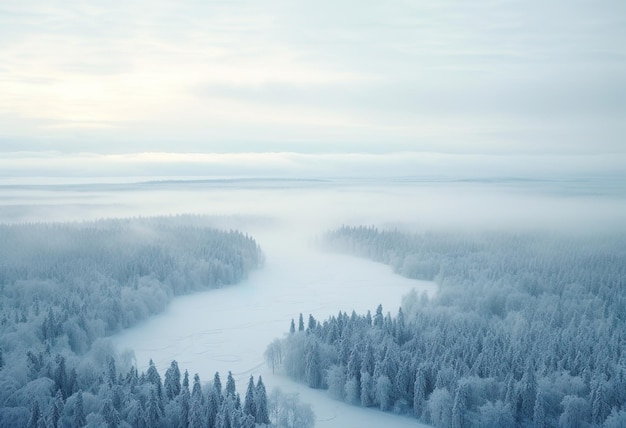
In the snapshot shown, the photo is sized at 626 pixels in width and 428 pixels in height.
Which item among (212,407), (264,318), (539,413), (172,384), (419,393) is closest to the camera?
(212,407)

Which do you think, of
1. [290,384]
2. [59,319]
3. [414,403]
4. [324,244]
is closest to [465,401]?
[414,403]

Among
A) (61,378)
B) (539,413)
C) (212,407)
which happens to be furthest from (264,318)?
(539,413)

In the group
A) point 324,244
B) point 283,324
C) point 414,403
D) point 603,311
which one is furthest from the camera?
point 324,244

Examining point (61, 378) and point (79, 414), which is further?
point (61, 378)

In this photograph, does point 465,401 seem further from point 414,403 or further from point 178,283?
point 178,283

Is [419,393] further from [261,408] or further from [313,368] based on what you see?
[261,408]

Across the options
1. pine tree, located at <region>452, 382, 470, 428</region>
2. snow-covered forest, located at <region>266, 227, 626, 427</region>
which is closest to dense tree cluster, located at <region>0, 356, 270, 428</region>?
snow-covered forest, located at <region>266, 227, 626, 427</region>

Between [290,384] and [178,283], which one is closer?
[290,384]
